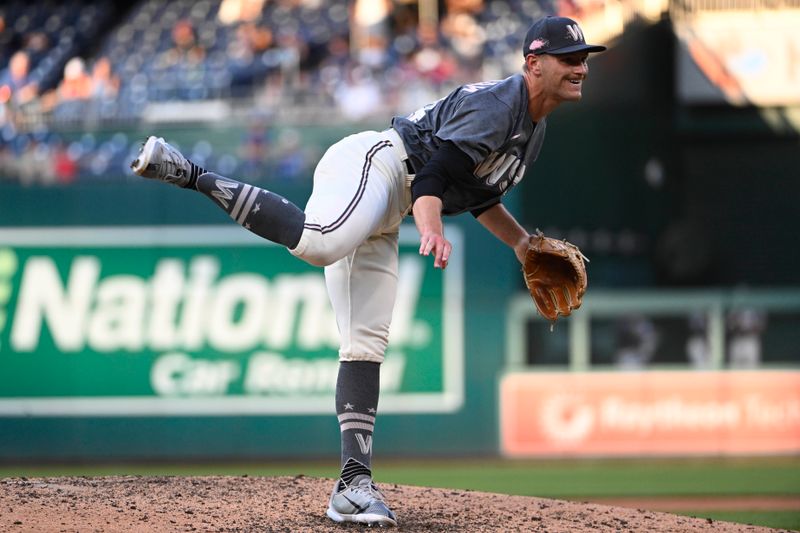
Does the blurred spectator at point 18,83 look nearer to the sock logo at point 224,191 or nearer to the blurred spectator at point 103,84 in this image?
the blurred spectator at point 103,84

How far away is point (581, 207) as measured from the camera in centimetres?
977

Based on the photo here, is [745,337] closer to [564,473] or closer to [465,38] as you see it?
[564,473]

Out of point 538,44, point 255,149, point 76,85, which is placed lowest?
point 538,44

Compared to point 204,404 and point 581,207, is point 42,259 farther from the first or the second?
point 581,207

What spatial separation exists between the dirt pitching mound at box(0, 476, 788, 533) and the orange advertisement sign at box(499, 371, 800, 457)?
436cm

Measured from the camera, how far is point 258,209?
3752 millimetres

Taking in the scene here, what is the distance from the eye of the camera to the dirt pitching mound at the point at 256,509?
383 cm

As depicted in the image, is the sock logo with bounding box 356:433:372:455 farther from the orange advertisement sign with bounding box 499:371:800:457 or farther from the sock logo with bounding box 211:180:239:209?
the orange advertisement sign with bounding box 499:371:800:457

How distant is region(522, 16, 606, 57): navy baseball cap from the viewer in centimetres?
378

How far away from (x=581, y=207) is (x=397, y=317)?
5.98 feet

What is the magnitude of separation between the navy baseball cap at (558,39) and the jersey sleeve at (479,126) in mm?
220

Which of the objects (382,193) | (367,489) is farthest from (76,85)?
(367,489)

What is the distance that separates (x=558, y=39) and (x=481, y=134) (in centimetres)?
39

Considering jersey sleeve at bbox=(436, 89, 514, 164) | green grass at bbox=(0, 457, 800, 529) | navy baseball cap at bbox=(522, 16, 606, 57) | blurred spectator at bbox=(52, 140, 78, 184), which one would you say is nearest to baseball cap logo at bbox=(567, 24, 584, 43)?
navy baseball cap at bbox=(522, 16, 606, 57)
